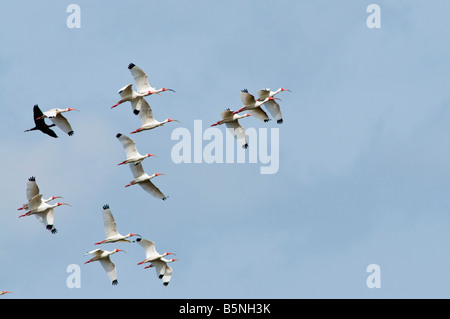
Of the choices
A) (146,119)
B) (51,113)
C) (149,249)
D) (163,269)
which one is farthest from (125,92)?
(163,269)

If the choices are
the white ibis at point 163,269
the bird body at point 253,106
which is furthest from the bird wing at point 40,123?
the bird body at point 253,106

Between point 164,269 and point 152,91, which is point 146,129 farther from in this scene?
point 164,269

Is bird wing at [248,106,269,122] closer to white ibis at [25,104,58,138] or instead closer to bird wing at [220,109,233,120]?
bird wing at [220,109,233,120]

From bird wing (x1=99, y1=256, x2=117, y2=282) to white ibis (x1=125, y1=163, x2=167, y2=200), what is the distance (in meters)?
5.16

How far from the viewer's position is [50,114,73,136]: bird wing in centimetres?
8631

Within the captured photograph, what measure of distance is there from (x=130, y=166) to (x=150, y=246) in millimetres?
5422

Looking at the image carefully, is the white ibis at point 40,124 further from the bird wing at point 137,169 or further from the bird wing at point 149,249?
the bird wing at point 149,249

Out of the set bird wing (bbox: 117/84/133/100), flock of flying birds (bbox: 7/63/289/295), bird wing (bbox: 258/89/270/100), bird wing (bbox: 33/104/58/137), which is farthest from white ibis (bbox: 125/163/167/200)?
bird wing (bbox: 258/89/270/100)

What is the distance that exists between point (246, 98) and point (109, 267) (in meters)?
14.0

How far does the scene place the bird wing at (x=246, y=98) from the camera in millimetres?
86500

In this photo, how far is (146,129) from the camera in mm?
87375
